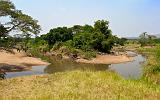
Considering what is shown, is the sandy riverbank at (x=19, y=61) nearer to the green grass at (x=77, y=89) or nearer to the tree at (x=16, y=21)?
the tree at (x=16, y=21)

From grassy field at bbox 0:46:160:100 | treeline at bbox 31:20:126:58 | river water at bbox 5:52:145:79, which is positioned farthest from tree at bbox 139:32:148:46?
grassy field at bbox 0:46:160:100

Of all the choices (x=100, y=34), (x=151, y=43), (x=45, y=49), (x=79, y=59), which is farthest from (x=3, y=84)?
(x=151, y=43)

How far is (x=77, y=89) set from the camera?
60.1 feet

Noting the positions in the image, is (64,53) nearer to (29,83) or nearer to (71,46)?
(71,46)

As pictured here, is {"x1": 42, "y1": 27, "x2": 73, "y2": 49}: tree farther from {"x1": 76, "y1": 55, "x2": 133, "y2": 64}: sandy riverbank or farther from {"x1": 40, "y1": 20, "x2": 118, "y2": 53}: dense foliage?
{"x1": 76, "y1": 55, "x2": 133, "y2": 64}: sandy riverbank

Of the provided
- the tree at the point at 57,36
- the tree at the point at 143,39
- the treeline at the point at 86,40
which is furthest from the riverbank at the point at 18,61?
the tree at the point at 143,39

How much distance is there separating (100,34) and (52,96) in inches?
2445

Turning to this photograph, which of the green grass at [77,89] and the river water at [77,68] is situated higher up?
the green grass at [77,89]

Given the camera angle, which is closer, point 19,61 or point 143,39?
point 19,61

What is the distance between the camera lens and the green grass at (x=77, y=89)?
15945 millimetres

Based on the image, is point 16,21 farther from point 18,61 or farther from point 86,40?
point 86,40

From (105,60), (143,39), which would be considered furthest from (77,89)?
(143,39)

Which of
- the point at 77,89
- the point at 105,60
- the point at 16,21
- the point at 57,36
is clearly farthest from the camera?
the point at 57,36

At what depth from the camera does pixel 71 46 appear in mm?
75188
